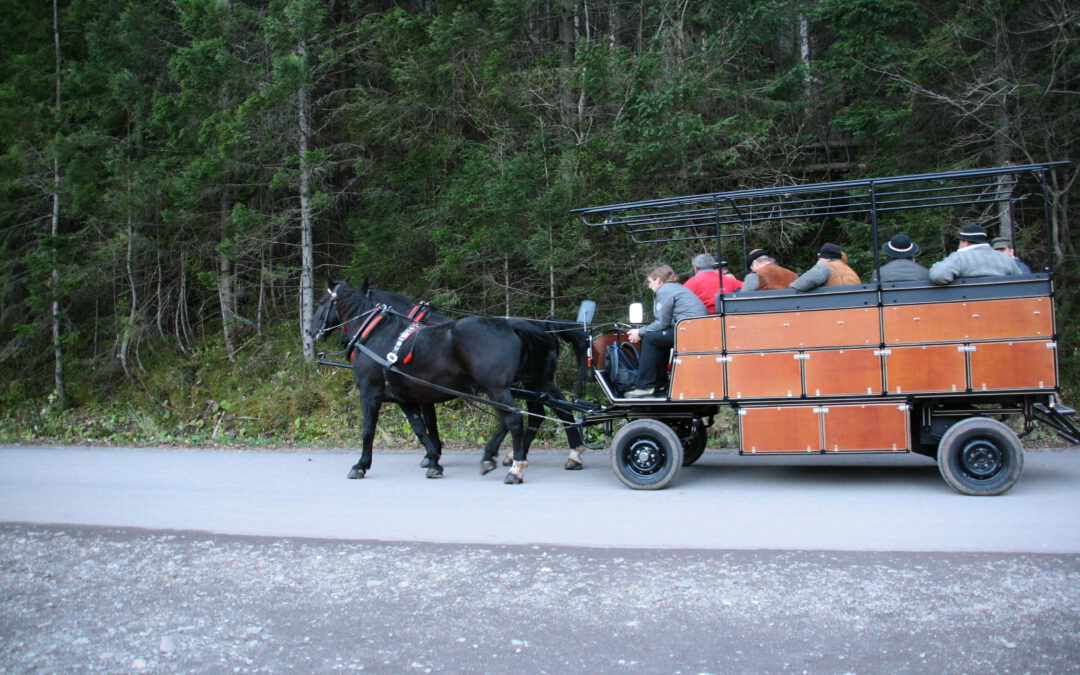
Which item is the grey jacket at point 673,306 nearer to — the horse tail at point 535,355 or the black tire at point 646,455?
the black tire at point 646,455

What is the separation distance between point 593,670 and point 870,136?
10.8m

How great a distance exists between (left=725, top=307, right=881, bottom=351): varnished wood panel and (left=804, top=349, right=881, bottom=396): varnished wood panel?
0.29ft

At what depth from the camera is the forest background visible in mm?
12070

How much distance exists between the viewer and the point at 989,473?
695cm

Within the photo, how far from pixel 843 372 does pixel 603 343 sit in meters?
2.50

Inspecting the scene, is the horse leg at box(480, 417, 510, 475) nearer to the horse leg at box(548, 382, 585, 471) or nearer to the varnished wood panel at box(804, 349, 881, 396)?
the horse leg at box(548, 382, 585, 471)

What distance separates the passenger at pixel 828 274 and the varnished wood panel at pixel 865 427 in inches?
43.7

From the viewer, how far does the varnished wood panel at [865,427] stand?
7.12 meters

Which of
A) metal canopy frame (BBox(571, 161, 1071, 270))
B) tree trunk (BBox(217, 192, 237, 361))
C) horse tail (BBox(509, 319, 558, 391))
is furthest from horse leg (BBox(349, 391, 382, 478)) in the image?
tree trunk (BBox(217, 192, 237, 361))

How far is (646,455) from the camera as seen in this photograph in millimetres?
7789

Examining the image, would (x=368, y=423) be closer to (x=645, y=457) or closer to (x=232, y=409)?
(x=645, y=457)

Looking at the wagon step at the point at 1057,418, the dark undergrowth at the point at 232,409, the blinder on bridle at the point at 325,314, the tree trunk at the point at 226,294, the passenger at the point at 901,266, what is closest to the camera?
the wagon step at the point at 1057,418

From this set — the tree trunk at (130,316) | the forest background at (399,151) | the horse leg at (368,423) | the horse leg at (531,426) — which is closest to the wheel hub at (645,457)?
the horse leg at (531,426)

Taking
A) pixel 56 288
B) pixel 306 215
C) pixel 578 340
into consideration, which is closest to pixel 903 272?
pixel 578 340
